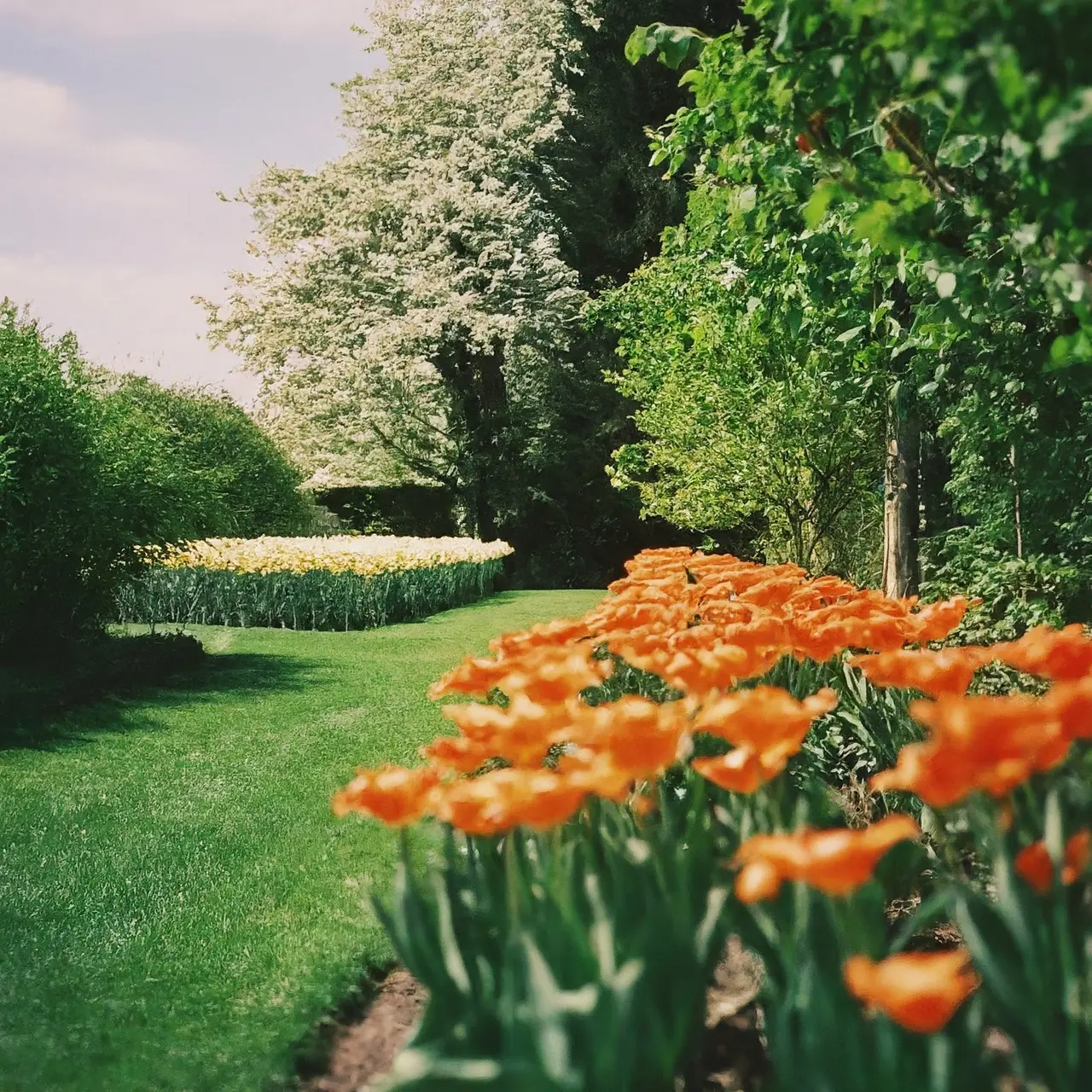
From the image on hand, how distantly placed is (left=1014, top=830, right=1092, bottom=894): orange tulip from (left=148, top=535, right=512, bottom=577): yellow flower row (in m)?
11.6

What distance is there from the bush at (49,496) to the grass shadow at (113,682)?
509mm

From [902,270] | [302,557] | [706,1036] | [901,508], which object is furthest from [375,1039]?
[302,557]

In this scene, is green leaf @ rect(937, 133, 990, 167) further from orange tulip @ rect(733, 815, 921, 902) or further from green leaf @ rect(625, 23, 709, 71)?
orange tulip @ rect(733, 815, 921, 902)

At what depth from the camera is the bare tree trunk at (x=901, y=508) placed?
26.7ft

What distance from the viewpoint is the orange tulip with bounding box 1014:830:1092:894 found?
1848mm

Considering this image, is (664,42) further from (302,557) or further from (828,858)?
(302,557)

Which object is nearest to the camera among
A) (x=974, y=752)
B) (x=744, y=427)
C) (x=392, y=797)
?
(x=974, y=752)

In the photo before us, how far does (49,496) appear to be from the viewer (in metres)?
8.90

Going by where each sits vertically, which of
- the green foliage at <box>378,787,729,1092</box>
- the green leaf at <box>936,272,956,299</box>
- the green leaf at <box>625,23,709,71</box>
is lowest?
the green foliage at <box>378,787,729,1092</box>

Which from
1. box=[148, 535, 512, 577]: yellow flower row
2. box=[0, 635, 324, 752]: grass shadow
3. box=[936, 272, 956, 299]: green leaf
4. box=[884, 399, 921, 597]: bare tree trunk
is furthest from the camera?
box=[148, 535, 512, 577]: yellow flower row

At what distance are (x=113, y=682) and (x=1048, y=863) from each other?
875cm

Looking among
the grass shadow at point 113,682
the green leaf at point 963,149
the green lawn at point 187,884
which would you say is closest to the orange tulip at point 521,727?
the green lawn at point 187,884

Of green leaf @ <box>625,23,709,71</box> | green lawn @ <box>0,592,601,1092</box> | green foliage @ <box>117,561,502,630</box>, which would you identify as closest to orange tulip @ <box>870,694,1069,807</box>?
green lawn @ <box>0,592,601,1092</box>

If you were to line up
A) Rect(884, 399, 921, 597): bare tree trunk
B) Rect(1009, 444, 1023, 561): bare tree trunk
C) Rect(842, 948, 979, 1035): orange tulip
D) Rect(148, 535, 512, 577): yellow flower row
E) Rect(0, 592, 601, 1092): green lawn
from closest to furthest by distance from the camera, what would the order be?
1. Rect(842, 948, 979, 1035): orange tulip
2. Rect(0, 592, 601, 1092): green lawn
3. Rect(1009, 444, 1023, 561): bare tree trunk
4. Rect(884, 399, 921, 597): bare tree trunk
5. Rect(148, 535, 512, 577): yellow flower row
